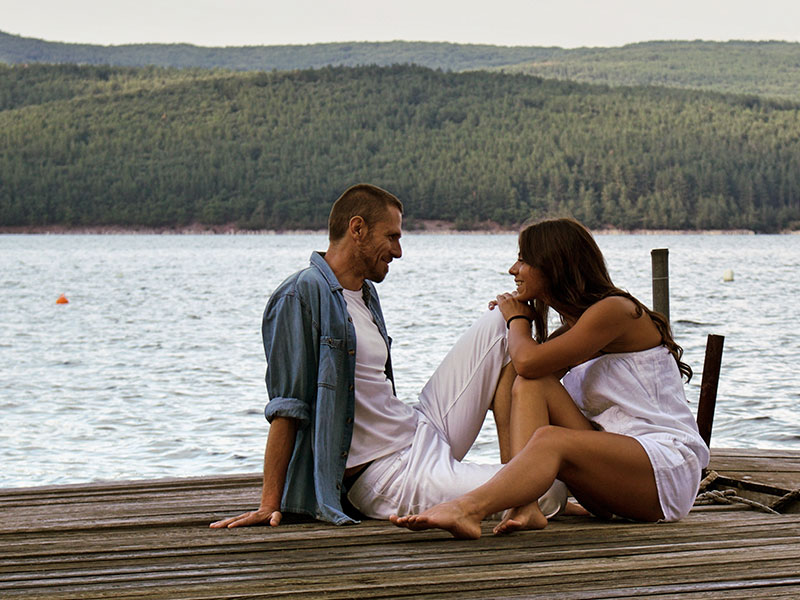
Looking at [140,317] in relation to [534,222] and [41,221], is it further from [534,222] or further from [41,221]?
[41,221]

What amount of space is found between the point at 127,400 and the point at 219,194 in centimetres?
8378

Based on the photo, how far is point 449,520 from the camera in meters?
3.16

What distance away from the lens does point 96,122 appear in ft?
343

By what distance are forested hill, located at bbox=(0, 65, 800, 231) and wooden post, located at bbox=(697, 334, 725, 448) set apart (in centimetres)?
7980

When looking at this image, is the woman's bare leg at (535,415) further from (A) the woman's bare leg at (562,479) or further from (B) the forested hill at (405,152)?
(B) the forested hill at (405,152)

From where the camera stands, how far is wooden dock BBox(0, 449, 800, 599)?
2.71 m

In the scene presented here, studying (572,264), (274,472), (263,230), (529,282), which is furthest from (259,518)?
(263,230)

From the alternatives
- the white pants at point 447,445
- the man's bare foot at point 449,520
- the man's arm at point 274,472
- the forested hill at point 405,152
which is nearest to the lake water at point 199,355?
the white pants at point 447,445

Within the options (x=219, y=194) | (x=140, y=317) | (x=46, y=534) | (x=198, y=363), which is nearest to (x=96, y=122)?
(x=219, y=194)

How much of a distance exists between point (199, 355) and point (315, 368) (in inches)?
618

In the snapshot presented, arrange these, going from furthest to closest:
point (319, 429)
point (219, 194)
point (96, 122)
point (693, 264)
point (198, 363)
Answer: point (96, 122) → point (219, 194) → point (693, 264) → point (198, 363) → point (319, 429)

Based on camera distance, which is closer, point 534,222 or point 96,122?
point 534,222

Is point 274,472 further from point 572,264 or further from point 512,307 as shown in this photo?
point 572,264

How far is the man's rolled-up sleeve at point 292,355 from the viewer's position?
11.0 ft
